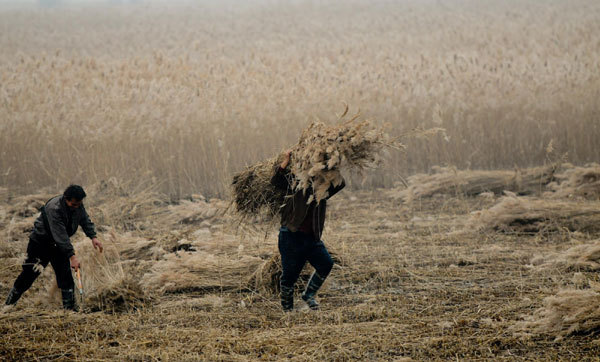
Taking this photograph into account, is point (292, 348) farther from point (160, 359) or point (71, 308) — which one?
point (71, 308)

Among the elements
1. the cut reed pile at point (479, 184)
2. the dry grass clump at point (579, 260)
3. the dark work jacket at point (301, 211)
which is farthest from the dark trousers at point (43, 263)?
the cut reed pile at point (479, 184)

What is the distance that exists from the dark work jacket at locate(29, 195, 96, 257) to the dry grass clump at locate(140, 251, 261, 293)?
0.96 metres

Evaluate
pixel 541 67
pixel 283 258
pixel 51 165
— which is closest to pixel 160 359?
pixel 283 258

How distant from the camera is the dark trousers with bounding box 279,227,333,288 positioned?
15.3 feet

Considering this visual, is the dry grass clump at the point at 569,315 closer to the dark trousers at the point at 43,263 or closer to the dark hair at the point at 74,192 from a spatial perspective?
the dark hair at the point at 74,192

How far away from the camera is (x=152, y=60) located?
51.3 feet

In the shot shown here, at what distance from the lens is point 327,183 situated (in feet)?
14.6

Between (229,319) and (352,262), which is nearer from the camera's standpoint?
(229,319)

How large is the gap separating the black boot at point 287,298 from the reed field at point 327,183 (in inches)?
2.9

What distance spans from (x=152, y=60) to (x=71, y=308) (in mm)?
11497

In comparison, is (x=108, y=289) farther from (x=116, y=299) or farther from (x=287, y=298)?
(x=287, y=298)

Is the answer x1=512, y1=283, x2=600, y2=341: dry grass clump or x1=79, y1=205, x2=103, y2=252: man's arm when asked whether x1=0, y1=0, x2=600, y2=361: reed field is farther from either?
x1=79, y1=205, x2=103, y2=252: man's arm

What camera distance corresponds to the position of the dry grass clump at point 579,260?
216 inches

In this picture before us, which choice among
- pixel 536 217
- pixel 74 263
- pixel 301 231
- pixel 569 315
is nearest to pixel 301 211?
pixel 301 231
